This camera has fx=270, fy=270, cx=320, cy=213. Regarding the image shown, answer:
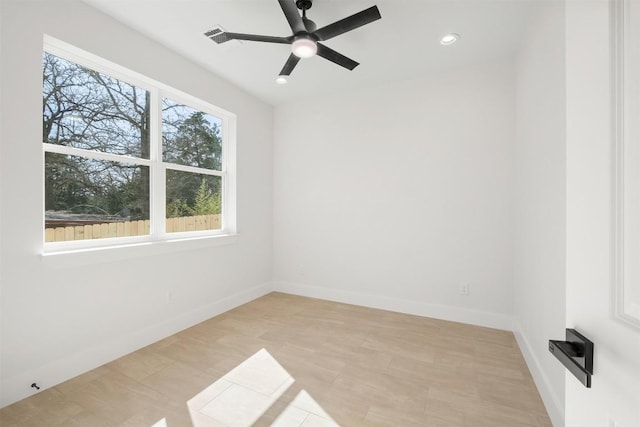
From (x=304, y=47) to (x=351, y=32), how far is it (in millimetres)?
677

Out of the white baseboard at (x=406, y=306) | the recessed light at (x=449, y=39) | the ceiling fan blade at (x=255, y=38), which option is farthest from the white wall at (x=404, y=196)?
the ceiling fan blade at (x=255, y=38)

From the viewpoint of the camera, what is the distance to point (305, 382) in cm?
198

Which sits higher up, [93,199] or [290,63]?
[290,63]

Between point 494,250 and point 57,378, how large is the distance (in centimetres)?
397

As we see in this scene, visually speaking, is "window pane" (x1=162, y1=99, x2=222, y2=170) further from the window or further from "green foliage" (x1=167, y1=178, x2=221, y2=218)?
"green foliage" (x1=167, y1=178, x2=221, y2=218)

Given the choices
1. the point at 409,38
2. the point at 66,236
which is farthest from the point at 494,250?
the point at 66,236

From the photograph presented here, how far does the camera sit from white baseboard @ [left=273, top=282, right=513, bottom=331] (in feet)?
9.59

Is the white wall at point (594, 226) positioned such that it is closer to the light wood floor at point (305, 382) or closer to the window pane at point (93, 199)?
the light wood floor at point (305, 382)

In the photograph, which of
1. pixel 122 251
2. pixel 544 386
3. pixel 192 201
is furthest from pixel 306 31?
pixel 544 386

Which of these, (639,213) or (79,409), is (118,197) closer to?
(79,409)

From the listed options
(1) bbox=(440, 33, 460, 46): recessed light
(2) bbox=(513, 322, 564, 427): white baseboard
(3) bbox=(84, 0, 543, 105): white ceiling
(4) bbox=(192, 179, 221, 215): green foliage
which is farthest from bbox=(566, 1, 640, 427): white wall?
(4) bbox=(192, 179, 221, 215): green foliage

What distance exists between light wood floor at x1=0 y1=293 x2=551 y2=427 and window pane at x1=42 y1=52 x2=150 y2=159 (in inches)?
72.5

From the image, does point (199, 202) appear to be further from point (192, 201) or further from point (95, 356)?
point (95, 356)

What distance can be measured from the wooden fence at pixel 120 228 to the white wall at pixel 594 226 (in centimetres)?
294
